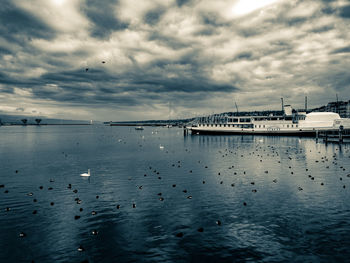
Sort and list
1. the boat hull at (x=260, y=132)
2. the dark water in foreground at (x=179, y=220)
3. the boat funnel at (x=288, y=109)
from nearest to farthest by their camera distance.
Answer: the dark water in foreground at (x=179, y=220)
the boat hull at (x=260, y=132)
the boat funnel at (x=288, y=109)

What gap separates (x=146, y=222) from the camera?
19078mm

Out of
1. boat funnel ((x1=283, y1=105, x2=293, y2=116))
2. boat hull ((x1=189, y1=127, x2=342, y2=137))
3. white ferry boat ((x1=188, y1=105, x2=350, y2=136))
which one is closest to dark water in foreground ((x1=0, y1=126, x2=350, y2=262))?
boat hull ((x1=189, y1=127, x2=342, y2=137))

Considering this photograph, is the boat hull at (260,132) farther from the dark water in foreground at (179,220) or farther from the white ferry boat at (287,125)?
the dark water in foreground at (179,220)

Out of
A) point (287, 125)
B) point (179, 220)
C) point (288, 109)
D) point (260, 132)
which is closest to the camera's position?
point (179, 220)

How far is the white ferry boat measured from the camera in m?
120

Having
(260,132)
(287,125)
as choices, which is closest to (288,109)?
(287,125)

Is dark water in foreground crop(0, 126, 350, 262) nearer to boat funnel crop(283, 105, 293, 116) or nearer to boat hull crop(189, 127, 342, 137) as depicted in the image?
boat hull crop(189, 127, 342, 137)

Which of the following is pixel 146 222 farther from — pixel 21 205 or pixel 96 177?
pixel 96 177

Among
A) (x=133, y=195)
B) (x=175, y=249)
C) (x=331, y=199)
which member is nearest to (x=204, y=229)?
(x=175, y=249)

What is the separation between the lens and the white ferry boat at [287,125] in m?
120

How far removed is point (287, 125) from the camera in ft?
417

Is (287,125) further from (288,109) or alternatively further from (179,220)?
(179,220)

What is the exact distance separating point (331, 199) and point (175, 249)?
740 inches

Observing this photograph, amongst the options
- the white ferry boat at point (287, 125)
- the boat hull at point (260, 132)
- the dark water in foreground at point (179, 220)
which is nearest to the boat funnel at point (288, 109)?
the white ferry boat at point (287, 125)
